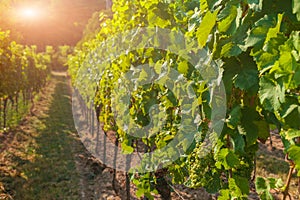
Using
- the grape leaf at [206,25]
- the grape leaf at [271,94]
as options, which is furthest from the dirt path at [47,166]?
the grape leaf at [271,94]

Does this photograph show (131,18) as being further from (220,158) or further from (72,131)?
(72,131)

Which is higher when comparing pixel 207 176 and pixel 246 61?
pixel 246 61

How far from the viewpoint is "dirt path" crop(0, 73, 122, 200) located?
5.94m

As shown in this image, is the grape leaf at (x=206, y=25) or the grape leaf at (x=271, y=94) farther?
the grape leaf at (x=206, y=25)

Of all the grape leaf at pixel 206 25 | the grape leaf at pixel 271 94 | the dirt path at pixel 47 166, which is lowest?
the dirt path at pixel 47 166

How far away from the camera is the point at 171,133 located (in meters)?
2.99

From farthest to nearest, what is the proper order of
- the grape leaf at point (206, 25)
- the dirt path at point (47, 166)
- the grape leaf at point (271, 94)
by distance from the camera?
the dirt path at point (47, 166)
the grape leaf at point (206, 25)
the grape leaf at point (271, 94)

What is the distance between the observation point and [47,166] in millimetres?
7305

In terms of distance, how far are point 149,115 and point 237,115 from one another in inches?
83.7

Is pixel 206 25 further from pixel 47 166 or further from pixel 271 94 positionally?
pixel 47 166

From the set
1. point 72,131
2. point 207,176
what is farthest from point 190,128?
point 72,131

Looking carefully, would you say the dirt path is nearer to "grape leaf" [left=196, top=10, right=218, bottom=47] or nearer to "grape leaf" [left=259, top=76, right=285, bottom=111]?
"grape leaf" [left=196, top=10, right=218, bottom=47]

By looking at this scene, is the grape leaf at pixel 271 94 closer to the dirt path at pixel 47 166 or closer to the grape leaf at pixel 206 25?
the grape leaf at pixel 206 25

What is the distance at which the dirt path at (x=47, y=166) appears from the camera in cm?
594
